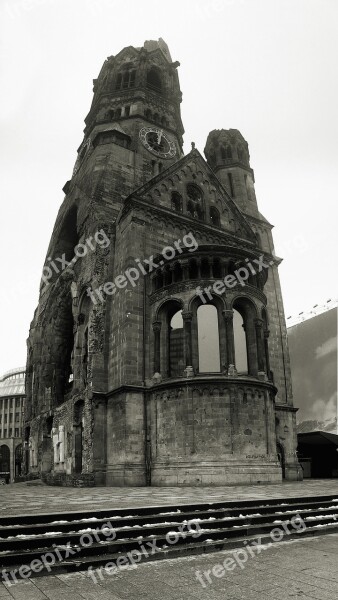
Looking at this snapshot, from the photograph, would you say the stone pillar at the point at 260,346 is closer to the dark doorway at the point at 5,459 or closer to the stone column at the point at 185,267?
the stone column at the point at 185,267

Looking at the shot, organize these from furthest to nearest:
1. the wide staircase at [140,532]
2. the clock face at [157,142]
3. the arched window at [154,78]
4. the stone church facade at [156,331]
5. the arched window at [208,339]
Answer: the arched window at [154,78], the clock face at [157,142], the arched window at [208,339], the stone church facade at [156,331], the wide staircase at [140,532]

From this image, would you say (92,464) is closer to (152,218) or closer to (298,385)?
(152,218)

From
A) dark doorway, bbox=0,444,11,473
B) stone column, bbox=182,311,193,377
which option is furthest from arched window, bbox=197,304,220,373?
dark doorway, bbox=0,444,11,473

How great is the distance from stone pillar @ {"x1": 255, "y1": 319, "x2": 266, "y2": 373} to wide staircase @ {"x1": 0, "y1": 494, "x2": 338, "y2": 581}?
13.0m

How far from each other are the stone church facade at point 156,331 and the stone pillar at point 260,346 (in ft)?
0.35

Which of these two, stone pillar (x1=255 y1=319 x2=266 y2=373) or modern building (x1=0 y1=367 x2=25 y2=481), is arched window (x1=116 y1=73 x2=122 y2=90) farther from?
modern building (x1=0 y1=367 x2=25 y2=481)

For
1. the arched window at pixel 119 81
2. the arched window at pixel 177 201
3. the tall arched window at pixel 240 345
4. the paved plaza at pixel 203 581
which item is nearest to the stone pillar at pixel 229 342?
the tall arched window at pixel 240 345

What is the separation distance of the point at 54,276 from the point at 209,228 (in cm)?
1522

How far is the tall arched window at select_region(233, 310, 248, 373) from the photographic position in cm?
2446

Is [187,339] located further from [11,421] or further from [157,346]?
[11,421]

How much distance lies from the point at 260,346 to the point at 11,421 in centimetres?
8340

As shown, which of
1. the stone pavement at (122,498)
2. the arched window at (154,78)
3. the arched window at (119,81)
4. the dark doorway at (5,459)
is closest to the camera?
the stone pavement at (122,498)

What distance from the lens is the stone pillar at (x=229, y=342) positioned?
72.8 feet

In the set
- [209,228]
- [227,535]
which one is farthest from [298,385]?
[227,535]
